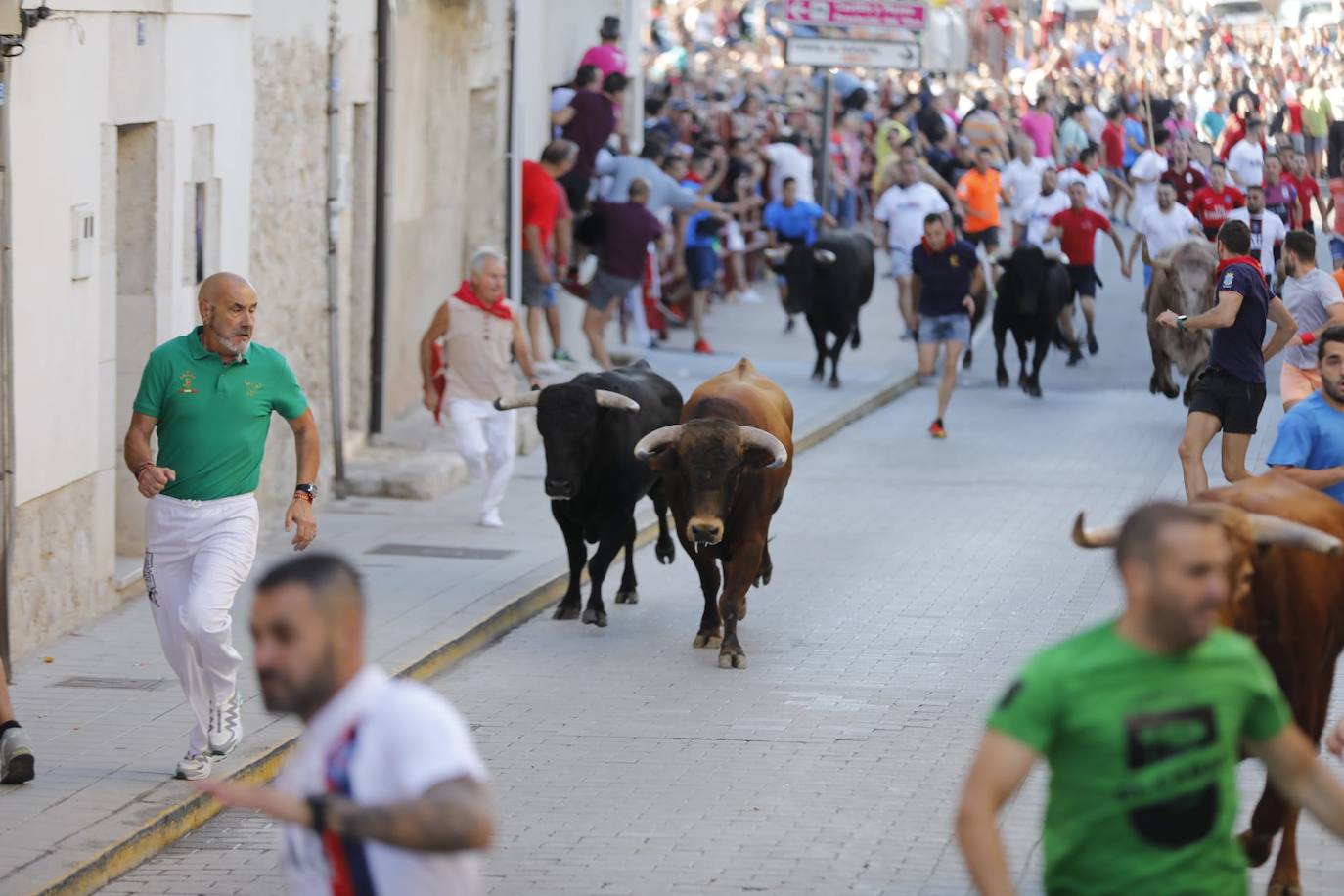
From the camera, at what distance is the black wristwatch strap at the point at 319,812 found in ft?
13.9

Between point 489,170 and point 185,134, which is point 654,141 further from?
point 185,134

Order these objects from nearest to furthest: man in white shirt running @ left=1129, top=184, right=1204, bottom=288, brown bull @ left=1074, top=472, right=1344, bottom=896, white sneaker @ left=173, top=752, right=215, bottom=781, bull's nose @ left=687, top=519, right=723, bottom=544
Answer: brown bull @ left=1074, top=472, right=1344, bottom=896 → white sneaker @ left=173, top=752, right=215, bottom=781 → bull's nose @ left=687, top=519, right=723, bottom=544 → man in white shirt running @ left=1129, top=184, right=1204, bottom=288

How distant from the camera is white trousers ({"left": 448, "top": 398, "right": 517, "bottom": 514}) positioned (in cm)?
1538

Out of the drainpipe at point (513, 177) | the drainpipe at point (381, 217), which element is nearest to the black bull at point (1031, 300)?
the drainpipe at point (513, 177)

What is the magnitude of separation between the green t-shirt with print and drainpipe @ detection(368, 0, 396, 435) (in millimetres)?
13841

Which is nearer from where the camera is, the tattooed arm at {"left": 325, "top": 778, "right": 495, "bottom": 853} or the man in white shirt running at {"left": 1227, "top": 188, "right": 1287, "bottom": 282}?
the tattooed arm at {"left": 325, "top": 778, "right": 495, "bottom": 853}

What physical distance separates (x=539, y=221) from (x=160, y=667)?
1070 centimetres

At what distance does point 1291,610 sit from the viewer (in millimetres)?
6996

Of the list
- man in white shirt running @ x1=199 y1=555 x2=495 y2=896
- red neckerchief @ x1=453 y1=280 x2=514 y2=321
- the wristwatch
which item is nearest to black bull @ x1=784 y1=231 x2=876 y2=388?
red neckerchief @ x1=453 y1=280 x2=514 y2=321

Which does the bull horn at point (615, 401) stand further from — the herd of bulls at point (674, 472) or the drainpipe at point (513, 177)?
the drainpipe at point (513, 177)

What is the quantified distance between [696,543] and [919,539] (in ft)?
13.0

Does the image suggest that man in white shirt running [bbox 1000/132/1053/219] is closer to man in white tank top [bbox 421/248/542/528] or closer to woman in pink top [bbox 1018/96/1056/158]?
woman in pink top [bbox 1018/96/1056/158]

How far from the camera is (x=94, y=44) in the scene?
39.5 ft

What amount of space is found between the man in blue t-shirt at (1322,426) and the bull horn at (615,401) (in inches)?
188
